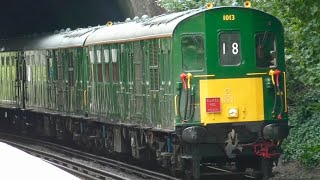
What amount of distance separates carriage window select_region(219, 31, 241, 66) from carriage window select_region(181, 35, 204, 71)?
0.36m

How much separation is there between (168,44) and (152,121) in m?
1.85

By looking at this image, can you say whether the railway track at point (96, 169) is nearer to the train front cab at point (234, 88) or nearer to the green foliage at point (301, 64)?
the train front cab at point (234, 88)

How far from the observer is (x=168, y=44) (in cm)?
1527

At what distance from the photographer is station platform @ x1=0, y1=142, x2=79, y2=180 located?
9.17 metres

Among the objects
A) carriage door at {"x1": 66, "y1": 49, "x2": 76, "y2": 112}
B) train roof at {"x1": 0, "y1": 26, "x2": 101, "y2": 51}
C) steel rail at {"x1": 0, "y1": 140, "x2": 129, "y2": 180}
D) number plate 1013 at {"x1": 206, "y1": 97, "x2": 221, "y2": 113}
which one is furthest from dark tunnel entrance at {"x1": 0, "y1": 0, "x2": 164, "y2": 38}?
number plate 1013 at {"x1": 206, "y1": 97, "x2": 221, "y2": 113}

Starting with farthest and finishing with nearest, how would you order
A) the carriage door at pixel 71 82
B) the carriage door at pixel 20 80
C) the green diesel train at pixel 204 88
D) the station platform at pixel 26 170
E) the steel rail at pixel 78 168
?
the carriage door at pixel 20 80 → the carriage door at pixel 71 82 → the steel rail at pixel 78 168 → the green diesel train at pixel 204 88 → the station platform at pixel 26 170

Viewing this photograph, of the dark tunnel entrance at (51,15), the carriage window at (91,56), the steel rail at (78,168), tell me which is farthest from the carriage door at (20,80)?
the carriage window at (91,56)

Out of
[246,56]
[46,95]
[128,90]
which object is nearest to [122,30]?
[128,90]

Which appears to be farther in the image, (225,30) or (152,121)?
(152,121)

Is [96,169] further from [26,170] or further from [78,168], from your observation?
[26,170]

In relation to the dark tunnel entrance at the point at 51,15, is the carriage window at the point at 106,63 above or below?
below

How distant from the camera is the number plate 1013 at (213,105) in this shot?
1489 centimetres

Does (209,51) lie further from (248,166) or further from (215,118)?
(248,166)

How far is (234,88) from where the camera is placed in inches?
595
